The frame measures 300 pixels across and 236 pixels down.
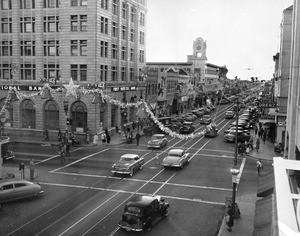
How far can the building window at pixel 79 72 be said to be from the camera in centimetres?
4681

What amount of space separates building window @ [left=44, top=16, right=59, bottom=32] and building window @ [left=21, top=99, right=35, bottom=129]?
32.1 ft

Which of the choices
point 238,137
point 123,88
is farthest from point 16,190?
point 123,88

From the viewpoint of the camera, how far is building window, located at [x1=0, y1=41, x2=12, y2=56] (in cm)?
4972

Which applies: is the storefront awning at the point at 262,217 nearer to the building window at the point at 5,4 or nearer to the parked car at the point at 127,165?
the parked car at the point at 127,165

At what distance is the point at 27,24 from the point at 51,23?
354 cm

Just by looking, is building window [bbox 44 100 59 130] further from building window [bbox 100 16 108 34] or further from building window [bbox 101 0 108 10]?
building window [bbox 101 0 108 10]

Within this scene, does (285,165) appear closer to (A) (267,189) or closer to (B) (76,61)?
(A) (267,189)

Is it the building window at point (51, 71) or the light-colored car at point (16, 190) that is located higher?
the building window at point (51, 71)

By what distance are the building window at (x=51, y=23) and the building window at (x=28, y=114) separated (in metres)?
9.77

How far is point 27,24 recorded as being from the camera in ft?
160

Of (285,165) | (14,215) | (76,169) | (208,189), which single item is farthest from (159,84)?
(285,165)

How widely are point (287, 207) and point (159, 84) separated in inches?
2702

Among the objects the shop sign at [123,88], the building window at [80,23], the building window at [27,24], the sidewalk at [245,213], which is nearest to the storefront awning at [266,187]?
the sidewalk at [245,213]

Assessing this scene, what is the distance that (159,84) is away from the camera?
72750 millimetres
